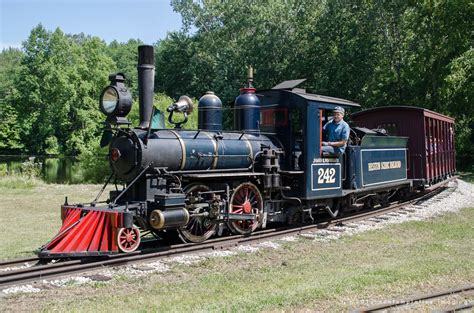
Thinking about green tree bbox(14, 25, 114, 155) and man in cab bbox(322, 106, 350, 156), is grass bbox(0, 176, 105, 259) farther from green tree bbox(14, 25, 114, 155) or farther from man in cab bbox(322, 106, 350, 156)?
green tree bbox(14, 25, 114, 155)

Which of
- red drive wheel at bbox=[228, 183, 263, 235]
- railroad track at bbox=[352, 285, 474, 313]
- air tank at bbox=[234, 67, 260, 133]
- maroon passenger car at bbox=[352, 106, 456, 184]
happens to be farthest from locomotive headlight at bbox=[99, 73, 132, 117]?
maroon passenger car at bbox=[352, 106, 456, 184]

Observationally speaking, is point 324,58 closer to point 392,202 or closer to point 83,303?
point 392,202

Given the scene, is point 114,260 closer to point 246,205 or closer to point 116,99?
point 116,99

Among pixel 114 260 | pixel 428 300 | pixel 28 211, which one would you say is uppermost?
pixel 28 211

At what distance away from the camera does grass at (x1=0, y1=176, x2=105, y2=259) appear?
30.8 feet

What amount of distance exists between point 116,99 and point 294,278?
159 inches

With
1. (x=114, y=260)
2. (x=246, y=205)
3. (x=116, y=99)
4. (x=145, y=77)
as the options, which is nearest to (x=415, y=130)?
(x=246, y=205)

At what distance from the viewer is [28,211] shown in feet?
47.5

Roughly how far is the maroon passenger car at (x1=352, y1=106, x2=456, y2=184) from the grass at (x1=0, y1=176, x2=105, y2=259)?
10.2m

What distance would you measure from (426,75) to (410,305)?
2612cm

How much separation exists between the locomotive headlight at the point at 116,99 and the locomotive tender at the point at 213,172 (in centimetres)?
2

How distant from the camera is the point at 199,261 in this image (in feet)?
24.8

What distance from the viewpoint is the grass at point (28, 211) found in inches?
370

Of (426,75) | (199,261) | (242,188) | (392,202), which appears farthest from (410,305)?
(426,75)
